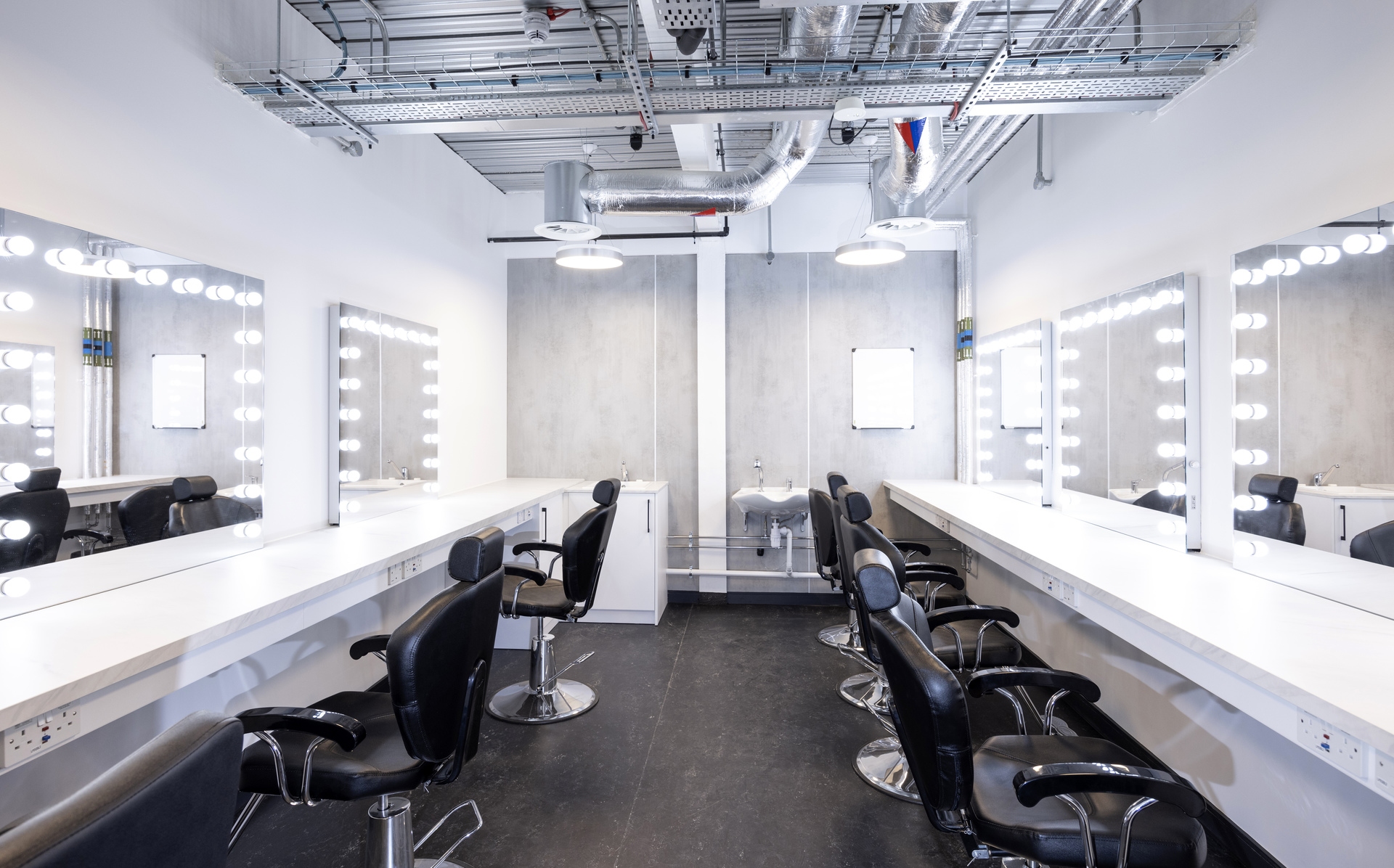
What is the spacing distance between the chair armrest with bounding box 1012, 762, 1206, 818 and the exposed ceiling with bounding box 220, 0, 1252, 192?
7.34 feet

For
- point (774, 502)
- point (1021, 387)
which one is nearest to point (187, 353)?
point (774, 502)

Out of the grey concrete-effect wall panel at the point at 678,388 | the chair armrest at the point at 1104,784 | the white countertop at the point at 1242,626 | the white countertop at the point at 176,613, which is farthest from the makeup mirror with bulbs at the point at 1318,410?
the grey concrete-effect wall panel at the point at 678,388

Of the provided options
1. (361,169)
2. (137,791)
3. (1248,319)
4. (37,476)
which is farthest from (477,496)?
(1248,319)

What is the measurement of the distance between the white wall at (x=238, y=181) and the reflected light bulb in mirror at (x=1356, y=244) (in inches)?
140

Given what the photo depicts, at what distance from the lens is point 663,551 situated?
15.5 ft

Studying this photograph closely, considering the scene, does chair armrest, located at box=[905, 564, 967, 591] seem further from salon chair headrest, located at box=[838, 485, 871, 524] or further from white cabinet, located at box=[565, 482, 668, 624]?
white cabinet, located at box=[565, 482, 668, 624]

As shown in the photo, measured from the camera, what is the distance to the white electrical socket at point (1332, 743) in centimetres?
119

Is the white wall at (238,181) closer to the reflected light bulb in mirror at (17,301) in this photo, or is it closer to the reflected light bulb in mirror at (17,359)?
the reflected light bulb in mirror at (17,301)

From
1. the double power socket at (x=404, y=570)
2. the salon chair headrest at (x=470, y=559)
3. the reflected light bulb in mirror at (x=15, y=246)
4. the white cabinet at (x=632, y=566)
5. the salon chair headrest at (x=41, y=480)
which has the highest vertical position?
the reflected light bulb in mirror at (x=15, y=246)

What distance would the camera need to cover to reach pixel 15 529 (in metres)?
1.71

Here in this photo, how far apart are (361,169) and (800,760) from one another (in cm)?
344

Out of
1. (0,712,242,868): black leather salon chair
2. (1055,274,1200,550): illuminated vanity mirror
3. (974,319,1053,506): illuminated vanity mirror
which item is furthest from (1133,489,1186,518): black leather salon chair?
(0,712,242,868): black leather salon chair

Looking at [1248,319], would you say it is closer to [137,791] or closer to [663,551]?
[137,791]

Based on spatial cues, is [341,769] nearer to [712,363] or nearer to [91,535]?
[91,535]
